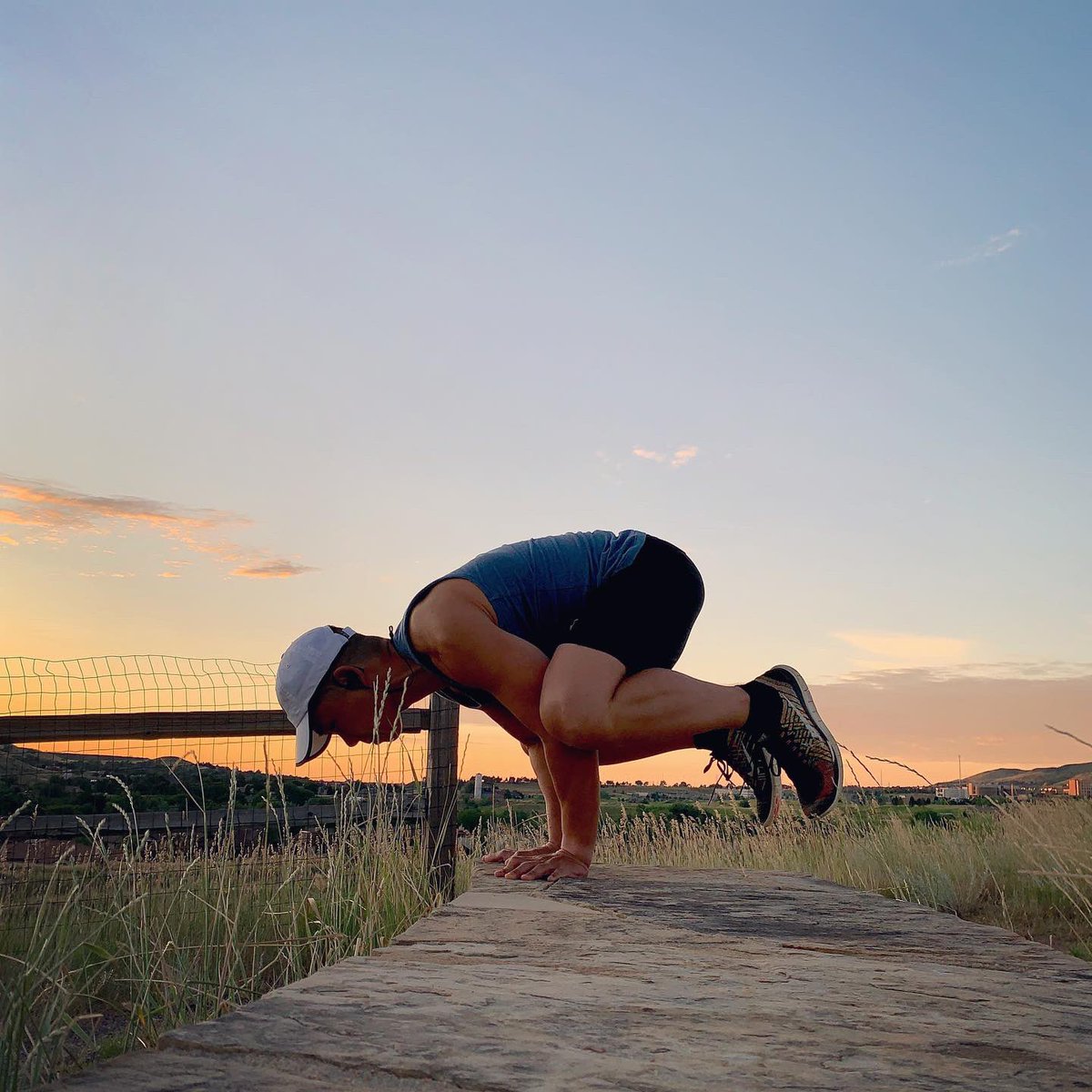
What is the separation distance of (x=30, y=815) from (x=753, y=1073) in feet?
16.3

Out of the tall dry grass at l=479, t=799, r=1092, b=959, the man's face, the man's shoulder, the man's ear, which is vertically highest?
the man's shoulder

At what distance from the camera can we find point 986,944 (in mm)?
2178

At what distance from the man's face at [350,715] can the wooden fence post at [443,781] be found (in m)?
1.69

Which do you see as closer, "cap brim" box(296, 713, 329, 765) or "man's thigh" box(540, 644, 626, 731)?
"man's thigh" box(540, 644, 626, 731)

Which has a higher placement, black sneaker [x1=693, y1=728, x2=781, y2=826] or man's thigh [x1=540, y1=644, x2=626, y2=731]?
man's thigh [x1=540, y1=644, x2=626, y2=731]

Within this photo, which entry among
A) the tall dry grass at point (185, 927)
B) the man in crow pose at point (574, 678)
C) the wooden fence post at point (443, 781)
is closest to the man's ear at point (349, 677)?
the man in crow pose at point (574, 678)

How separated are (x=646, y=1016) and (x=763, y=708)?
2.09 metres

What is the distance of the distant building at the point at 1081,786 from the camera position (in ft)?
21.8

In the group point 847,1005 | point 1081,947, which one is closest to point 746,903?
point 847,1005

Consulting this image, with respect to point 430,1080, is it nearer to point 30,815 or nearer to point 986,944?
point 986,944

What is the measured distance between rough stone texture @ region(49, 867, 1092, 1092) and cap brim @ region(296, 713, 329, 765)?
1.22 metres

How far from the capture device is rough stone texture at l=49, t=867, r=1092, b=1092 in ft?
3.27

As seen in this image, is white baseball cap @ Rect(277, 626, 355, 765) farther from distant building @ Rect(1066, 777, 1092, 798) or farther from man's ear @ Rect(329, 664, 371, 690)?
distant building @ Rect(1066, 777, 1092, 798)

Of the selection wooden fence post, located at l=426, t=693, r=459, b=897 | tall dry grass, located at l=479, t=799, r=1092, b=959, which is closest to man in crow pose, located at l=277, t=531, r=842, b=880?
wooden fence post, located at l=426, t=693, r=459, b=897
